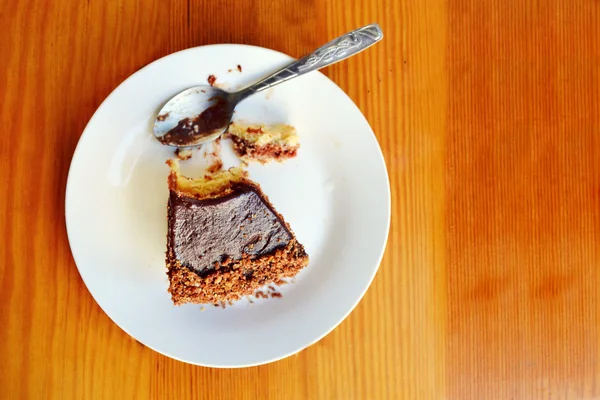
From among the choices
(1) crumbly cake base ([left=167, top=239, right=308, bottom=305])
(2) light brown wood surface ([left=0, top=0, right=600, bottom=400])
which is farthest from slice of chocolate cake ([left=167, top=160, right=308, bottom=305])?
(2) light brown wood surface ([left=0, top=0, right=600, bottom=400])

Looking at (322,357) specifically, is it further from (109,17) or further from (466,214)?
(109,17)

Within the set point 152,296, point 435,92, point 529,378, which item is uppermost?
point 435,92

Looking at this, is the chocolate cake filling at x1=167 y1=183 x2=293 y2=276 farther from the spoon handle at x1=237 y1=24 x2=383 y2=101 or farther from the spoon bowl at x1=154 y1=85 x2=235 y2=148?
the spoon handle at x1=237 y1=24 x2=383 y2=101

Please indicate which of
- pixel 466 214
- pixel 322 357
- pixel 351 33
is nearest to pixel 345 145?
pixel 351 33

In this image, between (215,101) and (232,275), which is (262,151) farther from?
(232,275)

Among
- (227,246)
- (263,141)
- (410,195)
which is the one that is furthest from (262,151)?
(410,195)

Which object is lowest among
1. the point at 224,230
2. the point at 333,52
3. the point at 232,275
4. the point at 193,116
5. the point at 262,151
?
the point at 232,275

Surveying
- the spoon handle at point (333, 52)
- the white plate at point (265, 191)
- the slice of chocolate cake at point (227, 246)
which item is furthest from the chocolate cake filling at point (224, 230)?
the spoon handle at point (333, 52)
